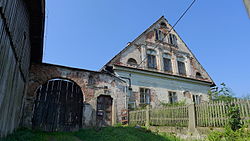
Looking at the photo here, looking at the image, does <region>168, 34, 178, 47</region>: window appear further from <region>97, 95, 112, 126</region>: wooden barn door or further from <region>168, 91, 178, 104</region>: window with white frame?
<region>97, 95, 112, 126</region>: wooden barn door

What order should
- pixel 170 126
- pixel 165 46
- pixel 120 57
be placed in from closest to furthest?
pixel 170 126 → pixel 120 57 → pixel 165 46

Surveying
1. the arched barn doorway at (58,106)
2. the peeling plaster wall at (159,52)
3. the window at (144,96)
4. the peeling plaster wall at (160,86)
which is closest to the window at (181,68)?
the peeling plaster wall at (159,52)

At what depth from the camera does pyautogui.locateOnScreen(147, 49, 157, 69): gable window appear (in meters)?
16.6

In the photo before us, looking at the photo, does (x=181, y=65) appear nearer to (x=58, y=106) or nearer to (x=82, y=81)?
(x=82, y=81)

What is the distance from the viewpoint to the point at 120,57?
48.6 ft

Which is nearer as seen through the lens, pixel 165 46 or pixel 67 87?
pixel 67 87

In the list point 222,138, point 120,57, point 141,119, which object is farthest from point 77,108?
point 222,138

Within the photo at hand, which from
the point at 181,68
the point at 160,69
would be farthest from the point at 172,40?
the point at 160,69

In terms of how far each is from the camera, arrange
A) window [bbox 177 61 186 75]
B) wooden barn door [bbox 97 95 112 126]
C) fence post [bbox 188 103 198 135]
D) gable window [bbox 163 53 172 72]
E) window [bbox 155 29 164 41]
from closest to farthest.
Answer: fence post [bbox 188 103 198 135] < wooden barn door [bbox 97 95 112 126] < gable window [bbox 163 53 172 72] < window [bbox 177 61 186 75] < window [bbox 155 29 164 41]

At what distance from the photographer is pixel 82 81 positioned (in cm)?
1194

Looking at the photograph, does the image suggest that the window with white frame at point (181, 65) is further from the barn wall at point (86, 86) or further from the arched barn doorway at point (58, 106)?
the arched barn doorway at point (58, 106)

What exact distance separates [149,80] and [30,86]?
9.28 m

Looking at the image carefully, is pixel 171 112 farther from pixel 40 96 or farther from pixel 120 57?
pixel 40 96

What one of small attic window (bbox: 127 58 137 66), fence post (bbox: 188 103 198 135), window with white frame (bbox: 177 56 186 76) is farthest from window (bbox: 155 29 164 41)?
fence post (bbox: 188 103 198 135)
